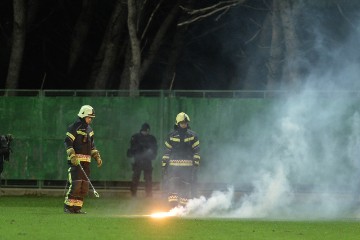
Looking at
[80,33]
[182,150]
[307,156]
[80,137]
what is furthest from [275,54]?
[80,137]

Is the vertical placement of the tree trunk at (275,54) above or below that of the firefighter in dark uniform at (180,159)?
above

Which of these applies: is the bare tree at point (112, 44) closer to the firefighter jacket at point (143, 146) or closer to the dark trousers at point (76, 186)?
the firefighter jacket at point (143, 146)

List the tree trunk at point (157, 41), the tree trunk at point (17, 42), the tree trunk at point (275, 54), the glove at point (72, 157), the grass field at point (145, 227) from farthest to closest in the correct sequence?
the tree trunk at point (157, 41), the tree trunk at point (17, 42), the tree trunk at point (275, 54), the glove at point (72, 157), the grass field at point (145, 227)

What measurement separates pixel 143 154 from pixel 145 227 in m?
12.6

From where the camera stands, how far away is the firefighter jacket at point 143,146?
3547cm

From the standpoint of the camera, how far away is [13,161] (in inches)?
1474

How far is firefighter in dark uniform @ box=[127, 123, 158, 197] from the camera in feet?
116

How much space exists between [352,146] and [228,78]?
2261 cm

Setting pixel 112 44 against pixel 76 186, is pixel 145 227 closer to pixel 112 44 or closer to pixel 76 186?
pixel 76 186

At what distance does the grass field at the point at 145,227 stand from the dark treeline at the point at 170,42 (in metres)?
12.8

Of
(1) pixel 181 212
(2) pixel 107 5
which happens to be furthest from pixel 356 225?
(2) pixel 107 5

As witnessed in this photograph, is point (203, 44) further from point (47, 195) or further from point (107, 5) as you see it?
point (47, 195)

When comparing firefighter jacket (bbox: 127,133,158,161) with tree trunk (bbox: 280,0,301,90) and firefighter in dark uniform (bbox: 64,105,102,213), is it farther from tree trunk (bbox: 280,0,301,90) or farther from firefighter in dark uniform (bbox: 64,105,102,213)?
firefighter in dark uniform (bbox: 64,105,102,213)

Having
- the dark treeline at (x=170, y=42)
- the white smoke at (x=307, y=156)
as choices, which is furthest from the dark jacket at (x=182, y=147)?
the dark treeline at (x=170, y=42)
